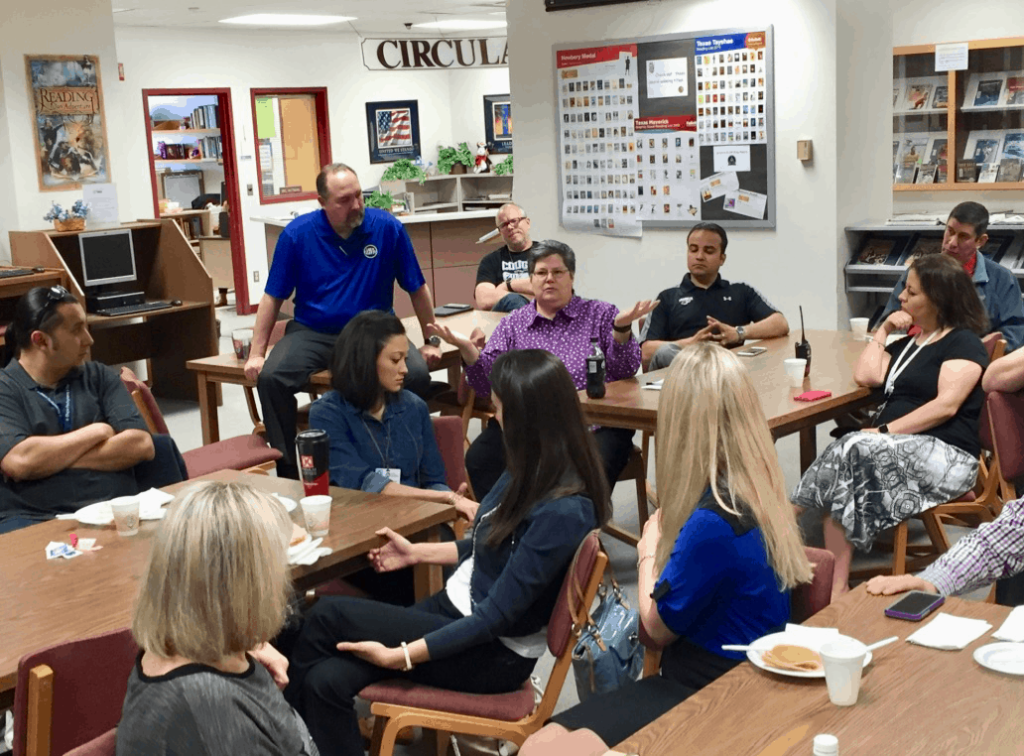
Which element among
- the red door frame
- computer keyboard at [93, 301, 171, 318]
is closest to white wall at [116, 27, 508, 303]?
the red door frame

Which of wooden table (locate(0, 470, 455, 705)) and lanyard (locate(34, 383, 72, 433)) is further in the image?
lanyard (locate(34, 383, 72, 433))

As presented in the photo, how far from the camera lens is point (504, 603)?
2633 millimetres

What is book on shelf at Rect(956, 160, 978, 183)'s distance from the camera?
28.3ft

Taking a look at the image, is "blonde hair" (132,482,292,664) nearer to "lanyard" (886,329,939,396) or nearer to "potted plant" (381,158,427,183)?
"lanyard" (886,329,939,396)

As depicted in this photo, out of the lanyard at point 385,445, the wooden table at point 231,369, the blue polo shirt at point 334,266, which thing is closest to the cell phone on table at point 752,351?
the wooden table at point 231,369

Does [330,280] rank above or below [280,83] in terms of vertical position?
below

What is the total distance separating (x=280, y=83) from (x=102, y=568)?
1092 centimetres

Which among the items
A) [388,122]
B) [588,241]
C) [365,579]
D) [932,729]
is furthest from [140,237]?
[932,729]

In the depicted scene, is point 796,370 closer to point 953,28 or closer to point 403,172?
point 953,28

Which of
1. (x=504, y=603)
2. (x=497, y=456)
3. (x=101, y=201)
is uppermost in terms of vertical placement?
(x=101, y=201)

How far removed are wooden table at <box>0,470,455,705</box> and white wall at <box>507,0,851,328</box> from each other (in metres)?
4.54

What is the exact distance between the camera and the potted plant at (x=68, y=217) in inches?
295

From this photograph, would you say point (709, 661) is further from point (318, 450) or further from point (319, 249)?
point (319, 249)

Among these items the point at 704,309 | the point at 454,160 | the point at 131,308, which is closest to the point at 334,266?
the point at 704,309
